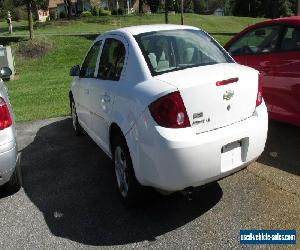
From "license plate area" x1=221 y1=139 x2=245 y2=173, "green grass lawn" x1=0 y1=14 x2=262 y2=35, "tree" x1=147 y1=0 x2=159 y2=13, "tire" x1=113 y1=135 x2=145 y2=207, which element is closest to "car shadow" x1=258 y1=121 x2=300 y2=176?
"license plate area" x1=221 y1=139 x2=245 y2=173

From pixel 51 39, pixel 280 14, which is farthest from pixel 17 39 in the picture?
pixel 280 14

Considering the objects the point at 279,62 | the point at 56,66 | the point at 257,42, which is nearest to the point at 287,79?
the point at 279,62

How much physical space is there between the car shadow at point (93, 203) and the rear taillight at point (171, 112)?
102cm

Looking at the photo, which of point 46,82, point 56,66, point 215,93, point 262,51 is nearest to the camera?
point 215,93

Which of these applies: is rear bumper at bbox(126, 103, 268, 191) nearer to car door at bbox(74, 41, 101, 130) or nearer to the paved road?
the paved road

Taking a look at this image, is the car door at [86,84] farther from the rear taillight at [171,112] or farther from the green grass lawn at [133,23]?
the green grass lawn at [133,23]

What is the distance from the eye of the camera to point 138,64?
4293 mm

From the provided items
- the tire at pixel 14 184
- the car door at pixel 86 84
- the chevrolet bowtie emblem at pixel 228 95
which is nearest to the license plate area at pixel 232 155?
the chevrolet bowtie emblem at pixel 228 95

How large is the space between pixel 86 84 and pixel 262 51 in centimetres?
267

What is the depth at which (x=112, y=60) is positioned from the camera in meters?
4.95

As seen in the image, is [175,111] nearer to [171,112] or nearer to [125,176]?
[171,112]

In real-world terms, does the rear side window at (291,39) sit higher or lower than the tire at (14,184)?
higher

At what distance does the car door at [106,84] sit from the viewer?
4.64 m

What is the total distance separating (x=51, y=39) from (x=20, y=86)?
10.7m
